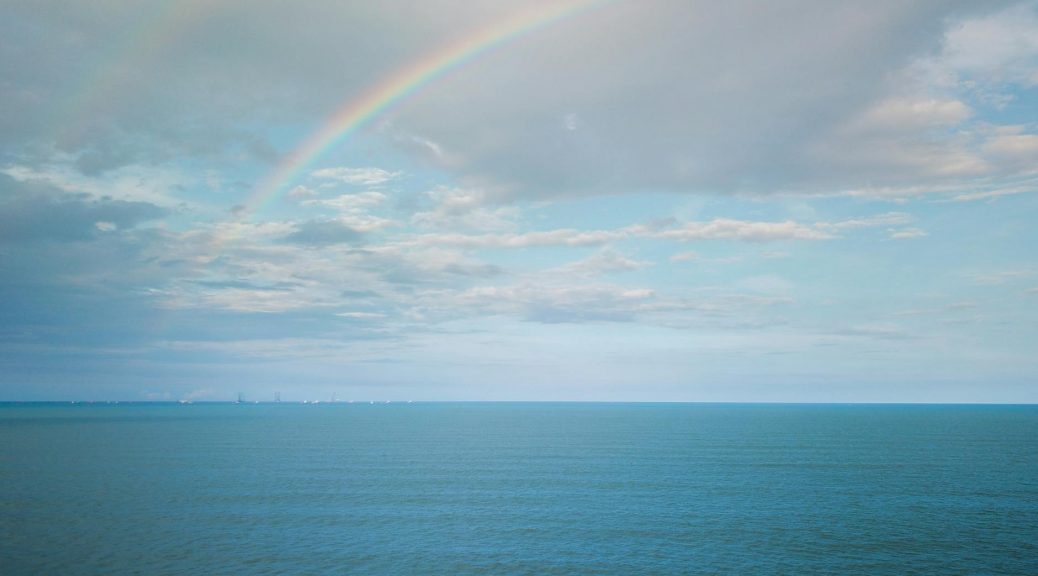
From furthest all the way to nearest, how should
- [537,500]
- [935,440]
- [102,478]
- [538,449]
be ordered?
[935,440], [538,449], [102,478], [537,500]

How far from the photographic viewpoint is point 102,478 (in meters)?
95.6

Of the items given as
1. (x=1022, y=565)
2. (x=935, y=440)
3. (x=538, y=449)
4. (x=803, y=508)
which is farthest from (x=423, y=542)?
(x=935, y=440)

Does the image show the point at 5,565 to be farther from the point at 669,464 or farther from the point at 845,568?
the point at 669,464

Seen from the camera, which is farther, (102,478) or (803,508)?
(102,478)

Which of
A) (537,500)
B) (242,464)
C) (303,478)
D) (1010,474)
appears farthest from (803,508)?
(242,464)

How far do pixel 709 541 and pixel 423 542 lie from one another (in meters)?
25.5

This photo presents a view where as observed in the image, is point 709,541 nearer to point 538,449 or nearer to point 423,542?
point 423,542

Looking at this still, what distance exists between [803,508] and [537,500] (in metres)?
30.1

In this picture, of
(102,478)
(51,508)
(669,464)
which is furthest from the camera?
(669,464)

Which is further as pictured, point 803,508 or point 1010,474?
point 1010,474

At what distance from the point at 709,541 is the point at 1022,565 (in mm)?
23171

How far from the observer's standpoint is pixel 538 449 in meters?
148

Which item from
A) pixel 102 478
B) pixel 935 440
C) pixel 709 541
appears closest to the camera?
pixel 709 541

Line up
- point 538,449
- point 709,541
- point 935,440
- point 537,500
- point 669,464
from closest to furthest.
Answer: point 709,541
point 537,500
point 669,464
point 538,449
point 935,440
